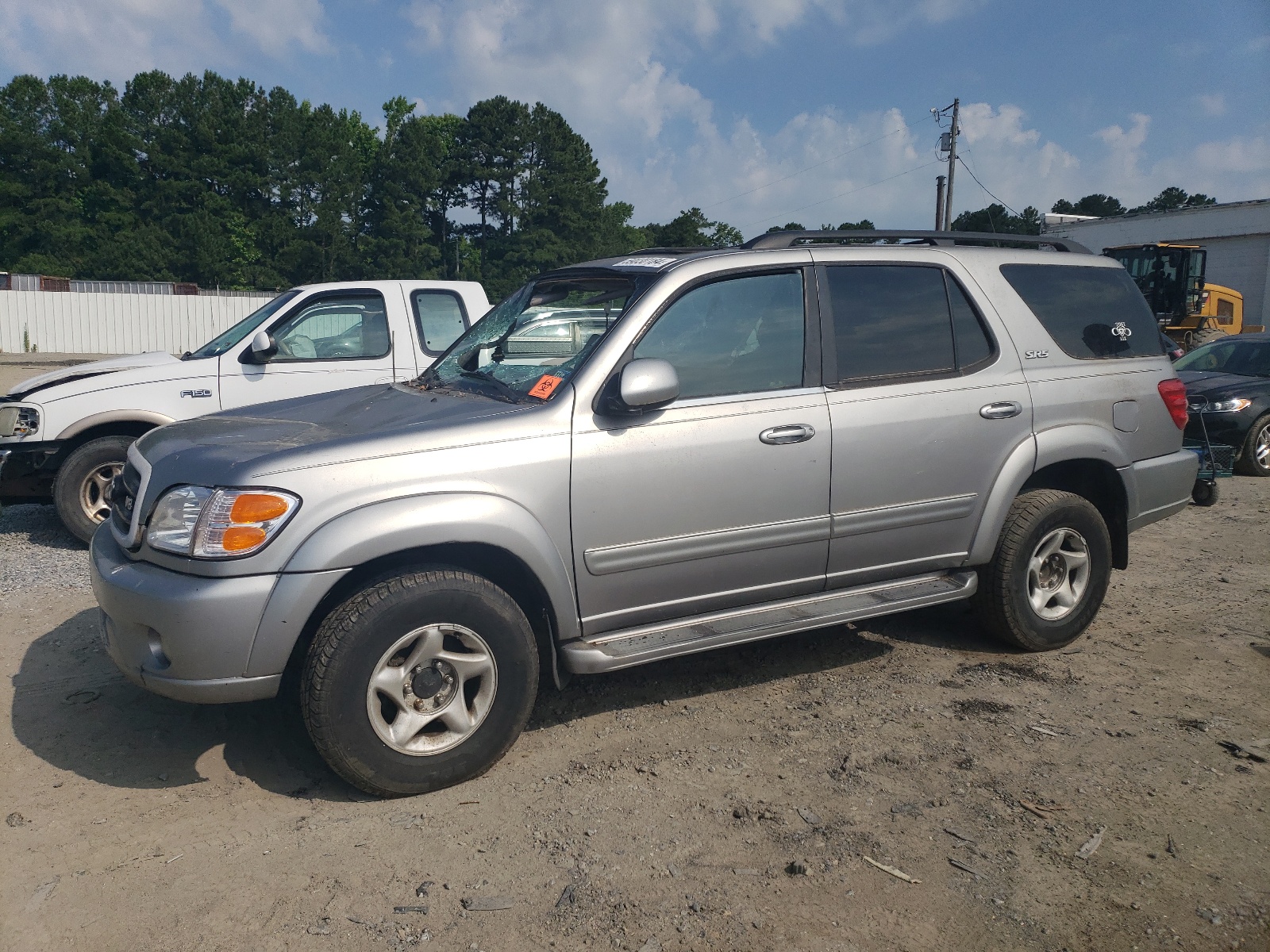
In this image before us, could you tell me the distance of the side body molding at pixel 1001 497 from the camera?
465 centimetres

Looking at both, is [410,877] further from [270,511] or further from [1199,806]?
[1199,806]

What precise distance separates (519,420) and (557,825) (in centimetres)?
145

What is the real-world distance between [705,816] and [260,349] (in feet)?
17.6

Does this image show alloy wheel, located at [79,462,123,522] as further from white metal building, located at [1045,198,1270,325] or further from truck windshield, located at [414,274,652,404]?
white metal building, located at [1045,198,1270,325]

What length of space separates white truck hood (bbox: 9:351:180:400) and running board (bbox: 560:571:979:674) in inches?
201

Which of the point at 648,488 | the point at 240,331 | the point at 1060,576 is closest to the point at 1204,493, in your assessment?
the point at 1060,576

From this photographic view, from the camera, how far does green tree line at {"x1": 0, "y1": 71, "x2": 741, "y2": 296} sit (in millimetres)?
56938

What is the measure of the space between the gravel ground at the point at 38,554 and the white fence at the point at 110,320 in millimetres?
30447

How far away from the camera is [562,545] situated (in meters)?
3.69

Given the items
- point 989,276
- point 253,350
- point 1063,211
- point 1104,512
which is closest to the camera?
point 989,276

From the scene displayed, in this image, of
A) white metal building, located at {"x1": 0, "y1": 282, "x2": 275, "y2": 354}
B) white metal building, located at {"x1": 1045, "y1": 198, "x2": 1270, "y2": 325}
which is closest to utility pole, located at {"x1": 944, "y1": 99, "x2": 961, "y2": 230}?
white metal building, located at {"x1": 1045, "y1": 198, "x2": 1270, "y2": 325}

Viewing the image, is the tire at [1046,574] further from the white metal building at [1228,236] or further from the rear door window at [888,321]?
the white metal building at [1228,236]

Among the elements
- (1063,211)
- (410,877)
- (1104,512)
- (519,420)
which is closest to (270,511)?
(519,420)

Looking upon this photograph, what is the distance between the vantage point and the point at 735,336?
4.16m
